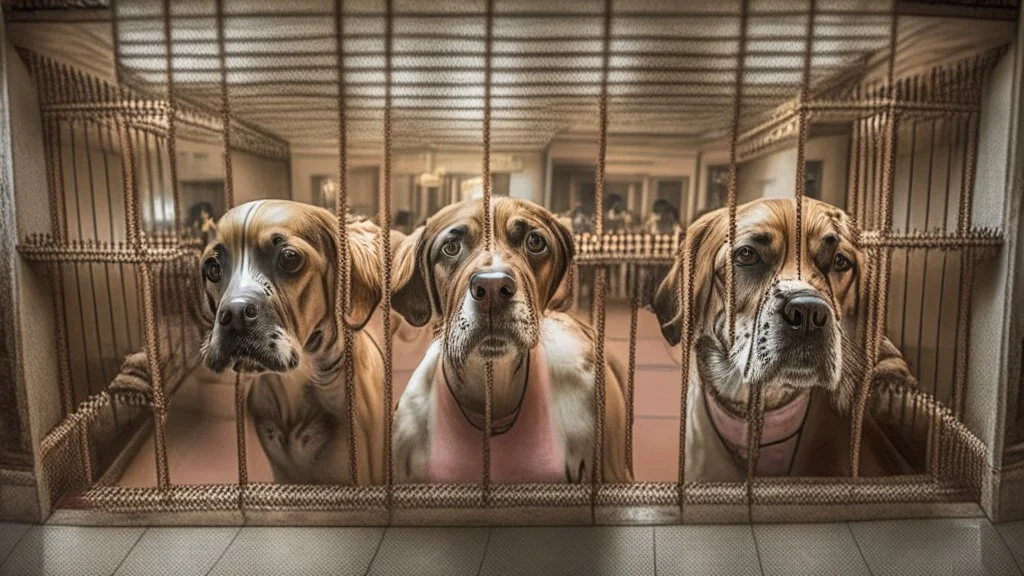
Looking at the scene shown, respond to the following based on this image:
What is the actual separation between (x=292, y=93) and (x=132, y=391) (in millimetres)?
1438

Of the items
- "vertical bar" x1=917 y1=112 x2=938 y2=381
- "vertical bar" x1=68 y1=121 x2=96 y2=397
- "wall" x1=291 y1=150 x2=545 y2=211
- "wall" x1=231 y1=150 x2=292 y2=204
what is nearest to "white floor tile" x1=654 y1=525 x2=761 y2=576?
"vertical bar" x1=917 y1=112 x2=938 y2=381

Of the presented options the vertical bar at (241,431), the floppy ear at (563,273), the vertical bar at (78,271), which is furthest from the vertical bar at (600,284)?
the vertical bar at (78,271)

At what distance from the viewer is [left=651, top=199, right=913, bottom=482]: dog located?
9.61ft

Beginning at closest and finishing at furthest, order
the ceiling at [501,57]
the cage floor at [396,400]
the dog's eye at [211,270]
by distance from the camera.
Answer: the ceiling at [501,57]
the dog's eye at [211,270]
the cage floor at [396,400]

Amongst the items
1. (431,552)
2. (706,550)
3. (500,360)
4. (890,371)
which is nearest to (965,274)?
(890,371)

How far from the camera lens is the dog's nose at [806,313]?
289 cm

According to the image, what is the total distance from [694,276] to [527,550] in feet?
4.35

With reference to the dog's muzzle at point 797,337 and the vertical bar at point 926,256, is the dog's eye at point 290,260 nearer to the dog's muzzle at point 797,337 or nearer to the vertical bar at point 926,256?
the dog's muzzle at point 797,337

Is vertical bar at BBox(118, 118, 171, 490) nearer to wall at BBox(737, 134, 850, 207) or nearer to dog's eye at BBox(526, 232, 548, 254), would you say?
dog's eye at BBox(526, 232, 548, 254)

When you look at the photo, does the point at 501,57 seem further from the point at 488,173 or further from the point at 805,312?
the point at 805,312

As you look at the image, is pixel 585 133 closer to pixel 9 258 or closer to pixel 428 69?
pixel 428 69

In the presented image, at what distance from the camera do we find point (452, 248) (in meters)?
2.93

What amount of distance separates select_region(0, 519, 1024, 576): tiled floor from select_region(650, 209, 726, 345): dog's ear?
893mm

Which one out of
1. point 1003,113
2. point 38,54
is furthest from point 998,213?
point 38,54
